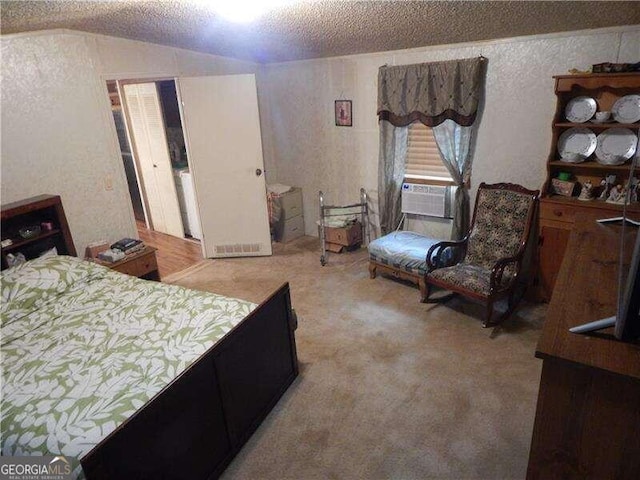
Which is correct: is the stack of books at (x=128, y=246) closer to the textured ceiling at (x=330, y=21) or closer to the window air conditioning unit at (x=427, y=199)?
the textured ceiling at (x=330, y=21)

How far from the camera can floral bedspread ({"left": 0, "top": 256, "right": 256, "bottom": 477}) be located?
1448 millimetres

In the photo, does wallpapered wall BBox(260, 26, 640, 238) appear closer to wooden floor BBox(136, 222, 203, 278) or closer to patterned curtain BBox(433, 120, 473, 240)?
patterned curtain BBox(433, 120, 473, 240)

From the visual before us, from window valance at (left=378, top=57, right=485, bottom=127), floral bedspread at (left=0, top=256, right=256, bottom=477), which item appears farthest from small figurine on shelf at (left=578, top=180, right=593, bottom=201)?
floral bedspread at (left=0, top=256, right=256, bottom=477)

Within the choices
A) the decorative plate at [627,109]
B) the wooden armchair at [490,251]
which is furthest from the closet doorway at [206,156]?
A: the decorative plate at [627,109]

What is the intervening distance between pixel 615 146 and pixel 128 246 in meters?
4.00

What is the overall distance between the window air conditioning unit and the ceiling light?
2262 mm

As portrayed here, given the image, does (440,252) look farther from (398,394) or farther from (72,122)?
(72,122)

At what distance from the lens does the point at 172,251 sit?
473 centimetres

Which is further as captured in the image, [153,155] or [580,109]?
[153,155]

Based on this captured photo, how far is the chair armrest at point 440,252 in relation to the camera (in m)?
3.22

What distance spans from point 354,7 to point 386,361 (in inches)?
88.3

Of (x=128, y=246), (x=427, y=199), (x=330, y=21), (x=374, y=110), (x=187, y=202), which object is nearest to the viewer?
(x=330, y=21)

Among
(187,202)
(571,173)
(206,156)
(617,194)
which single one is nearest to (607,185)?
(617,194)

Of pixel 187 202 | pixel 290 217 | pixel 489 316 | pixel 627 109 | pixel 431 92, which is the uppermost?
pixel 431 92
